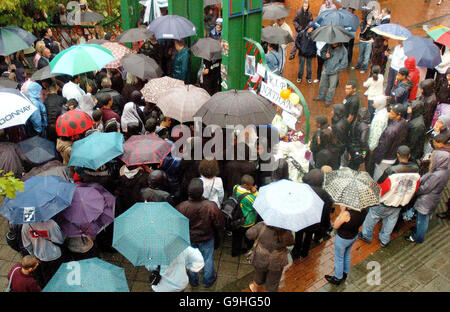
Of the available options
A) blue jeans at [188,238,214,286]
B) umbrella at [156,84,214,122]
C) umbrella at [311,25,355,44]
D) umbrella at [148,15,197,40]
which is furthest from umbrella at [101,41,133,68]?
blue jeans at [188,238,214,286]

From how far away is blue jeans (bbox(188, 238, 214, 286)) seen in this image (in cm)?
548

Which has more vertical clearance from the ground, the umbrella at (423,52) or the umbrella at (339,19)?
the umbrella at (339,19)

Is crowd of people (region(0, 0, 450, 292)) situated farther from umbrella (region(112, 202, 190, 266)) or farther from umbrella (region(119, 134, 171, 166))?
umbrella (region(112, 202, 190, 266))

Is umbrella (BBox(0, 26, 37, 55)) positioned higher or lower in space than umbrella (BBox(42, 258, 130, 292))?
higher

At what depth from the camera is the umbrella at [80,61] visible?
24.7ft

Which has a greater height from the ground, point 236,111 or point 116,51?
point 116,51

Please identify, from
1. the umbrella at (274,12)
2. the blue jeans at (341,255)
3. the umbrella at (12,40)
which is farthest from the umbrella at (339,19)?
the umbrella at (12,40)

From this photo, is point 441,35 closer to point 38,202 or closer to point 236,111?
point 236,111

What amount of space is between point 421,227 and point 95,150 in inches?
200

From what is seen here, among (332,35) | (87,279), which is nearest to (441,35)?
(332,35)

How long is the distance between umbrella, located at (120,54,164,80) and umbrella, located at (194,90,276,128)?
2.24 metres

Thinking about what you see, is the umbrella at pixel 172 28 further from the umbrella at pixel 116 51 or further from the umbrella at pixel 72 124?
the umbrella at pixel 72 124

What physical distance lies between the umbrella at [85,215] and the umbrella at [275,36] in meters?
5.84

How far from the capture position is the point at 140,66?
8.27m
